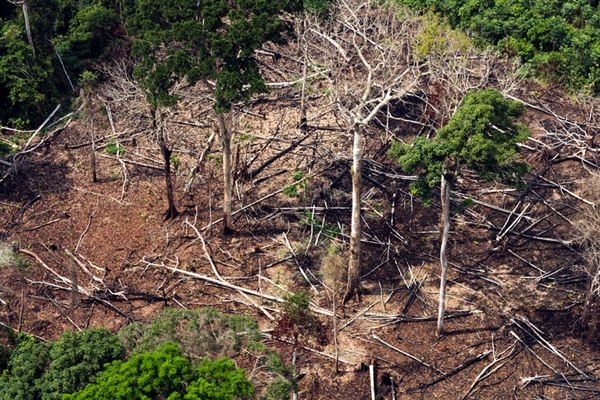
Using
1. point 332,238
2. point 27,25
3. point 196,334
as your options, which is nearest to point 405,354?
point 332,238

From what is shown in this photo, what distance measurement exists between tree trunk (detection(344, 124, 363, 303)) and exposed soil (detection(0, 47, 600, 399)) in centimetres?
58

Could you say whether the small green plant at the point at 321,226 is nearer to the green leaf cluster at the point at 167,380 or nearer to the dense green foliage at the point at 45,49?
the green leaf cluster at the point at 167,380

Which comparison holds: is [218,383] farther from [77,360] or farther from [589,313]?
[589,313]

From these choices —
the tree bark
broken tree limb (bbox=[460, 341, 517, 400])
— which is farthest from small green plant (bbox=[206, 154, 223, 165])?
broken tree limb (bbox=[460, 341, 517, 400])

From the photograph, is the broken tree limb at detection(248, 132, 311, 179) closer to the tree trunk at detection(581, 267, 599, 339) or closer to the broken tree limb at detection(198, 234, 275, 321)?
the broken tree limb at detection(198, 234, 275, 321)

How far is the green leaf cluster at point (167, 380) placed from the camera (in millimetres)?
14188

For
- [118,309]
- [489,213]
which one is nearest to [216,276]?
[118,309]

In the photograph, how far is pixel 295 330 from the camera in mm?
20281

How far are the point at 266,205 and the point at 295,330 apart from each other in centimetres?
585

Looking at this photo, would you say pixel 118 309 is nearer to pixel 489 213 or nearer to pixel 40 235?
pixel 40 235

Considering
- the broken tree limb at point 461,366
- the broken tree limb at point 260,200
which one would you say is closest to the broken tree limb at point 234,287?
the broken tree limb at point 260,200

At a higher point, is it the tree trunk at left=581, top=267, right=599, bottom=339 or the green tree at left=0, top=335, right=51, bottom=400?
the green tree at left=0, top=335, right=51, bottom=400

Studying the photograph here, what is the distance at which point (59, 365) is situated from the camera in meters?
16.0

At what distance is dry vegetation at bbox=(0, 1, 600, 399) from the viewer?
20.2 metres
